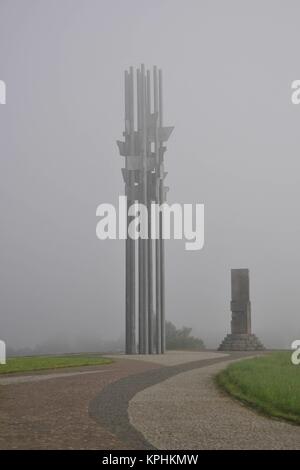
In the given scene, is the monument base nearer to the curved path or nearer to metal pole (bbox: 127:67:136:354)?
metal pole (bbox: 127:67:136:354)

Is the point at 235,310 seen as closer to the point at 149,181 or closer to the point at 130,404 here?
the point at 149,181

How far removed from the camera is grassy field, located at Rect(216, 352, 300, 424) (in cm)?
1112

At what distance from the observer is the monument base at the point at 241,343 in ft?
127

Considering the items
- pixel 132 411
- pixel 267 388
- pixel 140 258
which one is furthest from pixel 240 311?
pixel 132 411

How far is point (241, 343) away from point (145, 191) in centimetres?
1437

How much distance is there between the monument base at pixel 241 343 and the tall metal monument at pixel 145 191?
834 centimetres

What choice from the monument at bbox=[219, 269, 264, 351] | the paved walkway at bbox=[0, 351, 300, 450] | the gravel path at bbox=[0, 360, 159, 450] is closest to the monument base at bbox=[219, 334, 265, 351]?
the monument at bbox=[219, 269, 264, 351]

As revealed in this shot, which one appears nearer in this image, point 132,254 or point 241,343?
point 132,254

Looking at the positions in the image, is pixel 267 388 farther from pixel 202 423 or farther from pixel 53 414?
pixel 53 414

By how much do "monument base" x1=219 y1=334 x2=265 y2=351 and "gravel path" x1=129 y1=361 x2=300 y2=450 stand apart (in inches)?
997

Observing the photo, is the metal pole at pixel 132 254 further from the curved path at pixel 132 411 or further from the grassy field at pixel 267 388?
the curved path at pixel 132 411

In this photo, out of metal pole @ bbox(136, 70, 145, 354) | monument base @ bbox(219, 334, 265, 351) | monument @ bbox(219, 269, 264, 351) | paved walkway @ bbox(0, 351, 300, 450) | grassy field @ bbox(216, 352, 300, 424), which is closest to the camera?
paved walkway @ bbox(0, 351, 300, 450)

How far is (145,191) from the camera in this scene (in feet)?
106
